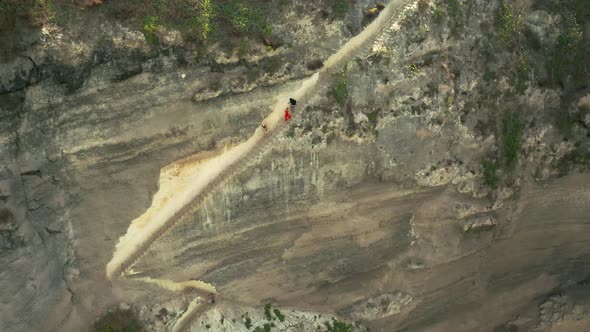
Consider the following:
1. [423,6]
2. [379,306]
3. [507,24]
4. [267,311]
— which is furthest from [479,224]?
[267,311]

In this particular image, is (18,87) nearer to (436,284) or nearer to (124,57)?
(124,57)

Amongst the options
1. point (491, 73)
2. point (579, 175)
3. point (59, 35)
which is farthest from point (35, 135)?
point (579, 175)

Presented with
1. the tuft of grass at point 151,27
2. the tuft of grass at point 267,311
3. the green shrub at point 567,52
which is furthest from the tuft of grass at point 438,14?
the tuft of grass at point 267,311

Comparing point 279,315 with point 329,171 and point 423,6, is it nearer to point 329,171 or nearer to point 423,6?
point 329,171

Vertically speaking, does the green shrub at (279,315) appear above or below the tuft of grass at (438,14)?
below

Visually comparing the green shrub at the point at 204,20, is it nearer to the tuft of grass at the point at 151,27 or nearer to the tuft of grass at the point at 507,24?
the tuft of grass at the point at 151,27
